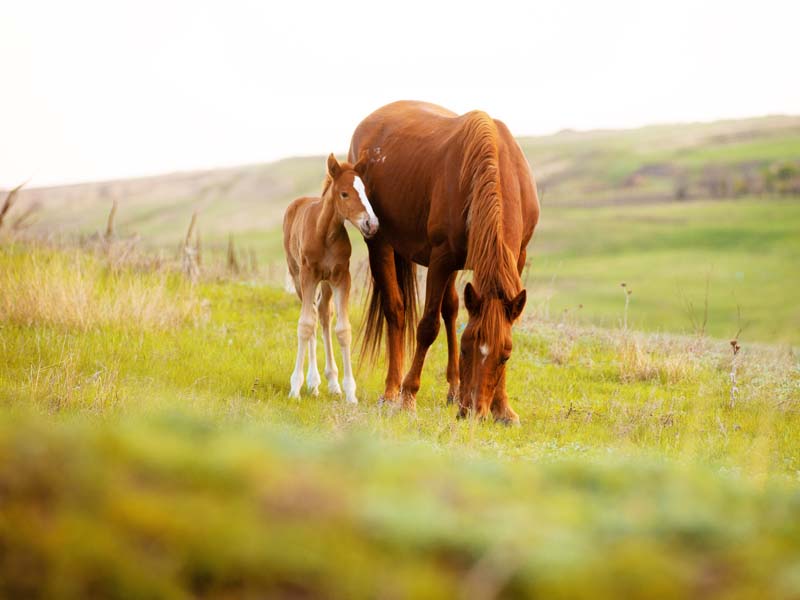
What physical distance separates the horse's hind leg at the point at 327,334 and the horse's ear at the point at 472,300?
94.9 inches

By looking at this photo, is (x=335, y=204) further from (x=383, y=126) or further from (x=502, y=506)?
(x=502, y=506)

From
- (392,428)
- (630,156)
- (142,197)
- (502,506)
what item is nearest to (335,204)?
(392,428)

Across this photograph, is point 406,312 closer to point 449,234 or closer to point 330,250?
point 330,250

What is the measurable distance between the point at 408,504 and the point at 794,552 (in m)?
1.25

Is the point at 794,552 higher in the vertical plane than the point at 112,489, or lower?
lower

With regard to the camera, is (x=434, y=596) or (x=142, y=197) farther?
(x=142, y=197)

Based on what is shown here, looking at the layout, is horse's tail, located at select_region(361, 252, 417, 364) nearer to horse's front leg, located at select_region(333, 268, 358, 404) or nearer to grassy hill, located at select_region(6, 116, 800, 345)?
horse's front leg, located at select_region(333, 268, 358, 404)

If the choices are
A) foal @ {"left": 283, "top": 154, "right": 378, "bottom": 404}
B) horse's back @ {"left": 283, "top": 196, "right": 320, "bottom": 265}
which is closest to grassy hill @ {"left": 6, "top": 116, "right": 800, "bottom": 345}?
horse's back @ {"left": 283, "top": 196, "right": 320, "bottom": 265}

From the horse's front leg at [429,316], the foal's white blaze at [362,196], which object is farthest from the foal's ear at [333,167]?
the horse's front leg at [429,316]

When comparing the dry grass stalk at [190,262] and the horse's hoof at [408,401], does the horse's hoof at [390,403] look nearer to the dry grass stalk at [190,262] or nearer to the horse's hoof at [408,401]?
the horse's hoof at [408,401]

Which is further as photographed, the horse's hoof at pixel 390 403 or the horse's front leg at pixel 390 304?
the horse's front leg at pixel 390 304

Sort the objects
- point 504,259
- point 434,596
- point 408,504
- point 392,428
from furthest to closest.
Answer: point 504,259, point 392,428, point 408,504, point 434,596

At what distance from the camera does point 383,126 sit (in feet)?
29.7

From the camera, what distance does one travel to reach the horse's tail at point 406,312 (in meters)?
8.71
